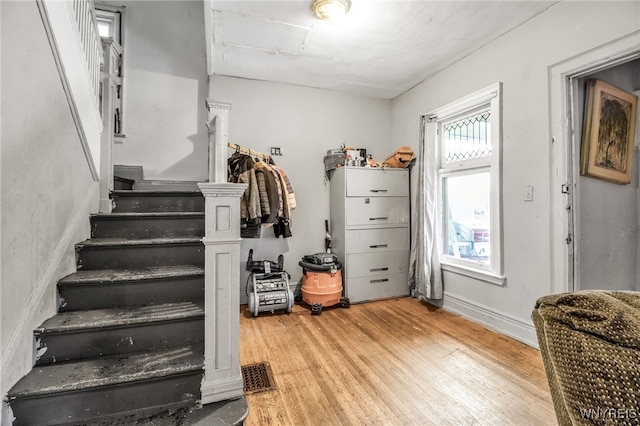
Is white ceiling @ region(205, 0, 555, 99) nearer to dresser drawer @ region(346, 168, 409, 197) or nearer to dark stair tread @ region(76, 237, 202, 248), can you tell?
dresser drawer @ region(346, 168, 409, 197)

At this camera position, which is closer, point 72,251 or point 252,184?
point 72,251

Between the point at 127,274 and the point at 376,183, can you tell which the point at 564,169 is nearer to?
the point at 376,183

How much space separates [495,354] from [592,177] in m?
1.49

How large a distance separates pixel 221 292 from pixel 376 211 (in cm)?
223

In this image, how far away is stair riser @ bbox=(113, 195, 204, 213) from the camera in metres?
2.27

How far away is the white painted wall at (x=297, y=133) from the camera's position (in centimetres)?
320

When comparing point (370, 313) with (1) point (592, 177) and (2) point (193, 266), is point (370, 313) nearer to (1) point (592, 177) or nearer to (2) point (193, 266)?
(2) point (193, 266)

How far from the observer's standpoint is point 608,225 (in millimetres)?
2203

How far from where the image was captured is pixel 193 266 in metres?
1.86

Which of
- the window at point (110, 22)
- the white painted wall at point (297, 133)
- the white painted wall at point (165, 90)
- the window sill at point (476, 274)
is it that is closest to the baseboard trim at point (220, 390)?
the white painted wall at point (297, 133)

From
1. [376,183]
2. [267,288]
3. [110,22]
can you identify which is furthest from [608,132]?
[110,22]

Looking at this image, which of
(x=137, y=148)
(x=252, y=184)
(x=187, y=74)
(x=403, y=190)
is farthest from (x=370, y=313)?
(x=187, y=74)

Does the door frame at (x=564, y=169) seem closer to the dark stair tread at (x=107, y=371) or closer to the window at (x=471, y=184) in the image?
the window at (x=471, y=184)

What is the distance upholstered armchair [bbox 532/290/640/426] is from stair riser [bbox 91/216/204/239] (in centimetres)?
202
